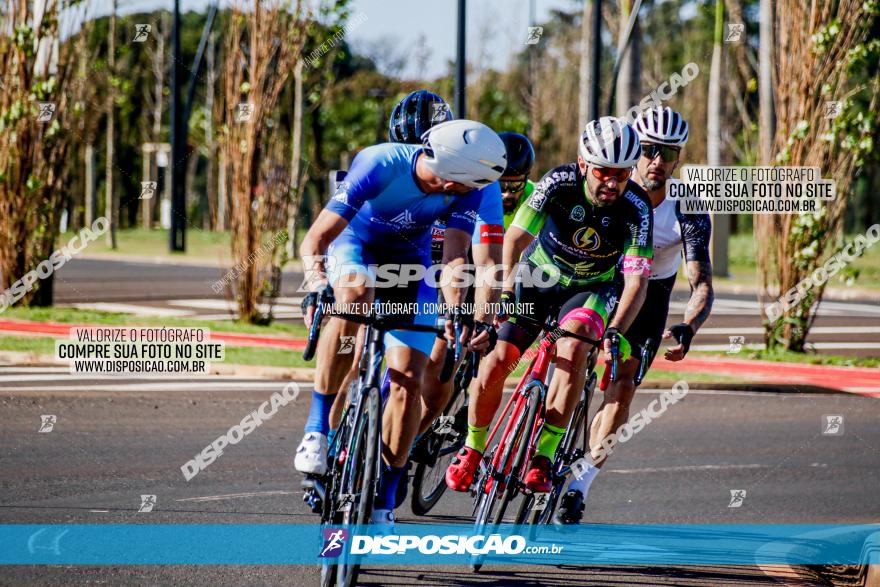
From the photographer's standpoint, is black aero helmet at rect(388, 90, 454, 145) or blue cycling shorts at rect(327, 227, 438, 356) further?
black aero helmet at rect(388, 90, 454, 145)

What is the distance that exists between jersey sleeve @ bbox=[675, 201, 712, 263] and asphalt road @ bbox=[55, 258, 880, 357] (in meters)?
8.88

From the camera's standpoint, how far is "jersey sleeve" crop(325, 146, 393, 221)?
566 centimetres

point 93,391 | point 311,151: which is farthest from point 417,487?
point 311,151

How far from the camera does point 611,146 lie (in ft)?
20.8

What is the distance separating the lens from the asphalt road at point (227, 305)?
17672 millimetres

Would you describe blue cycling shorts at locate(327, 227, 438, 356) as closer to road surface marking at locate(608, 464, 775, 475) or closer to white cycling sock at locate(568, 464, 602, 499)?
white cycling sock at locate(568, 464, 602, 499)

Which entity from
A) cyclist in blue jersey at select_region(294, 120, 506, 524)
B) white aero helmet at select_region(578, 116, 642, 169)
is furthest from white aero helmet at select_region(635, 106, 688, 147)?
cyclist in blue jersey at select_region(294, 120, 506, 524)

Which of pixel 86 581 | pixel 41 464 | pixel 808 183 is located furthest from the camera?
pixel 808 183

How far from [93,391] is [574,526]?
19.1 ft

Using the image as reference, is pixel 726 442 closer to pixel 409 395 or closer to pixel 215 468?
pixel 215 468

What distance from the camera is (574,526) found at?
6.79 meters

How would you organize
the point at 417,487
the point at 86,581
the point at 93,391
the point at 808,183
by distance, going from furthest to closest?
the point at 808,183, the point at 93,391, the point at 417,487, the point at 86,581

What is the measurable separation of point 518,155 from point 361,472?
9.39 ft

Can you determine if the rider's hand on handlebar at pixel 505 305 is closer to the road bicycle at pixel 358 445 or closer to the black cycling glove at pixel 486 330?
the black cycling glove at pixel 486 330
